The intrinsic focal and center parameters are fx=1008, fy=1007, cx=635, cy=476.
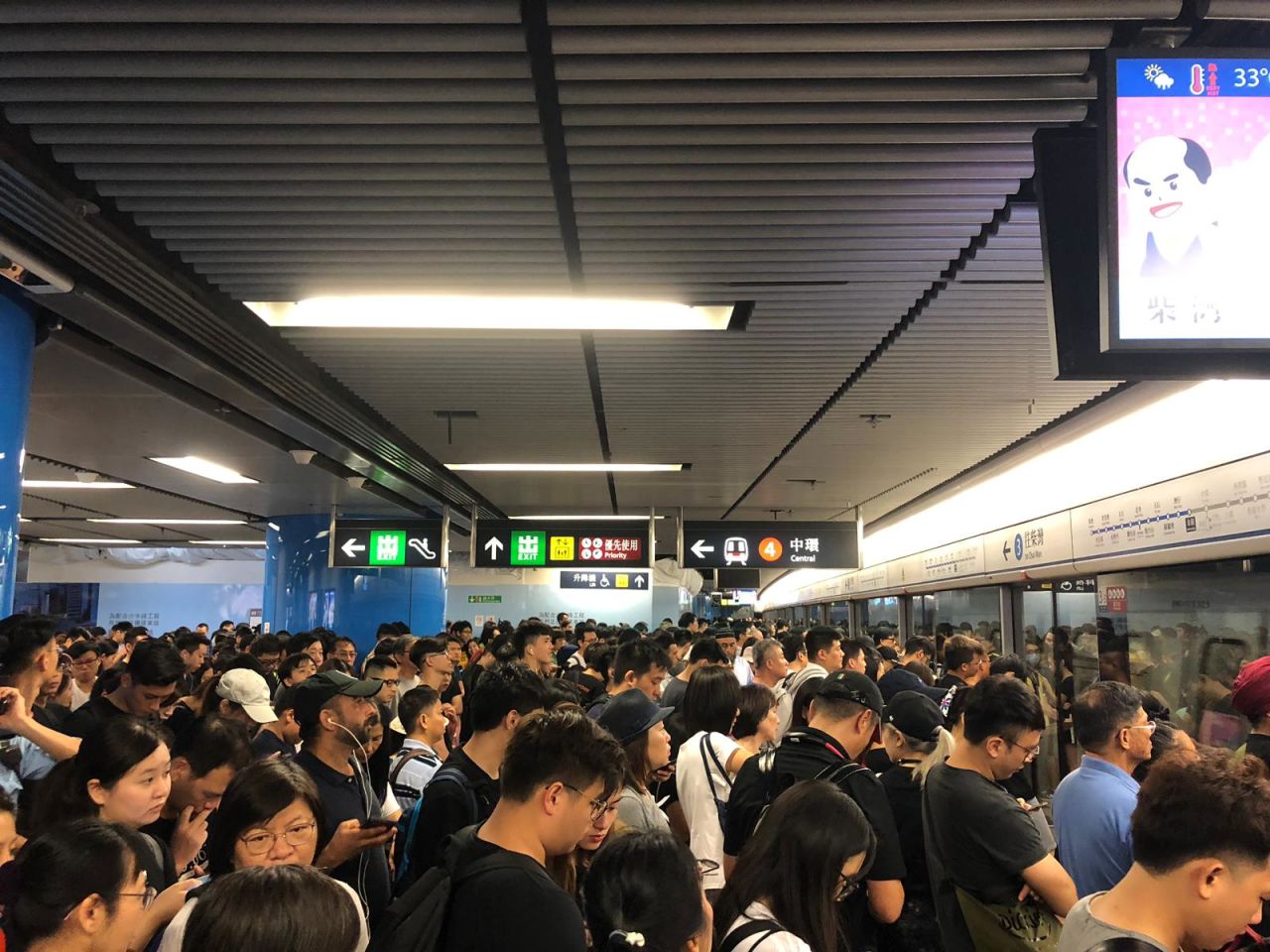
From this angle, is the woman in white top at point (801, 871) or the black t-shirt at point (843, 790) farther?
the black t-shirt at point (843, 790)

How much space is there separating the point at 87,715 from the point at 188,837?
6.88 ft

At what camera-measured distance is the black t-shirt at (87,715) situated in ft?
15.3

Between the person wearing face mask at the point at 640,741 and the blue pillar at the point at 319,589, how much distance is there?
11436 mm

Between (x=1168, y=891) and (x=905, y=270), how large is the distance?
3038 millimetres

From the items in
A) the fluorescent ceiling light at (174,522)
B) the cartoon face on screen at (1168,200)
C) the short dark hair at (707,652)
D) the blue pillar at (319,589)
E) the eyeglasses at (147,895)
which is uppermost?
the fluorescent ceiling light at (174,522)

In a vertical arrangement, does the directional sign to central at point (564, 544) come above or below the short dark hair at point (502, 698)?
above

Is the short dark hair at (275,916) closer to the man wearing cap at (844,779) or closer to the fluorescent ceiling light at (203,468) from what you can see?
the man wearing cap at (844,779)

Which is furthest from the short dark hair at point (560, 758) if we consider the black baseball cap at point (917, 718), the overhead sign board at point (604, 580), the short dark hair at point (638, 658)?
the overhead sign board at point (604, 580)

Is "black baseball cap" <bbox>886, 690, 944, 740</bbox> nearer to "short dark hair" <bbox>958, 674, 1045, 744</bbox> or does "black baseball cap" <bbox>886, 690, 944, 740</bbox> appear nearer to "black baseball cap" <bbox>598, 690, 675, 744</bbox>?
"short dark hair" <bbox>958, 674, 1045, 744</bbox>

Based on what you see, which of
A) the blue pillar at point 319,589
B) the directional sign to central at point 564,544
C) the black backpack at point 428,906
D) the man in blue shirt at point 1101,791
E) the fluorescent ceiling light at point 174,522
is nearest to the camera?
the black backpack at point 428,906

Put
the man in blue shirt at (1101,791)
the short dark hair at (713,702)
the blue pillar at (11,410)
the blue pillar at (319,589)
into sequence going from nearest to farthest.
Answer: the man in blue shirt at (1101,791), the short dark hair at (713,702), the blue pillar at (11,410), the blue pillar at (319,589)

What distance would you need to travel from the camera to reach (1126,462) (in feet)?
22.1

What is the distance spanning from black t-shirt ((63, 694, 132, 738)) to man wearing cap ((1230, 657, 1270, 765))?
460cm

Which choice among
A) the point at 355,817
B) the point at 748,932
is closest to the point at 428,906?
the point at 748,932
